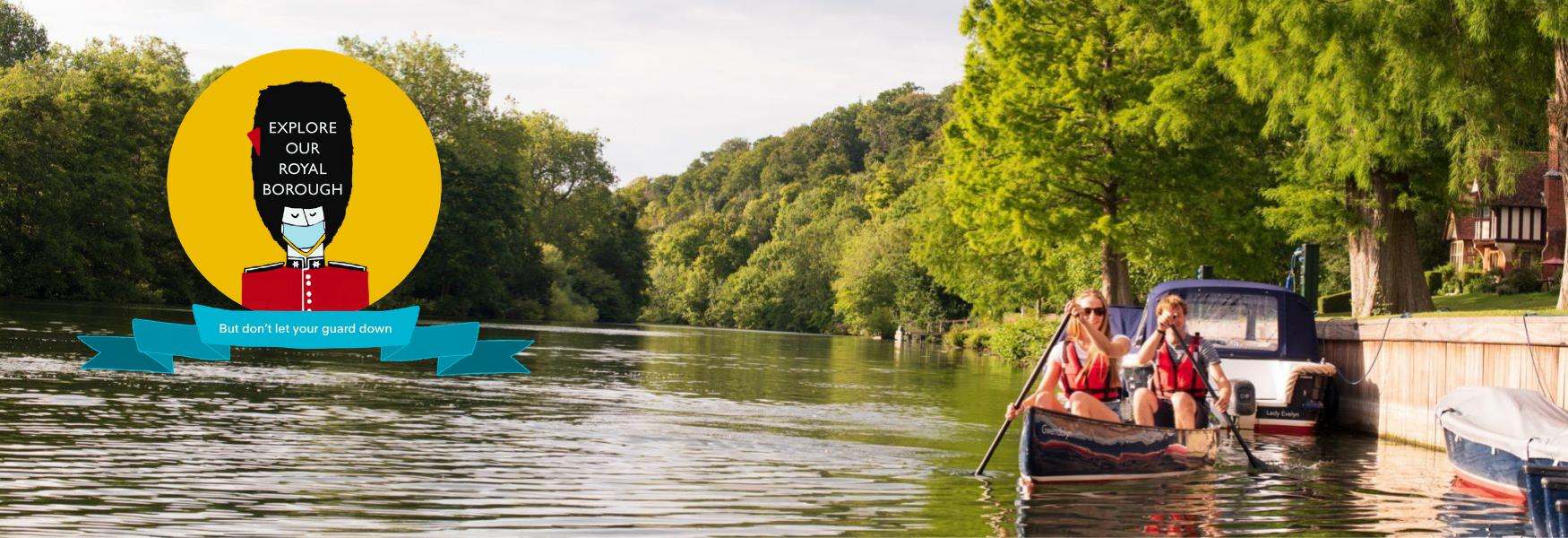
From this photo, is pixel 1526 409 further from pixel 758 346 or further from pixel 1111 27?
pixel 758 346

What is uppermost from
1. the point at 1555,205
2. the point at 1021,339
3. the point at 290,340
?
the point at 1555,205

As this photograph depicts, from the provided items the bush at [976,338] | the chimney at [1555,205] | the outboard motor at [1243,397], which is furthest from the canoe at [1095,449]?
the bush at [976,338]

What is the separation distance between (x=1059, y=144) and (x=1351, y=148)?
12335 mm

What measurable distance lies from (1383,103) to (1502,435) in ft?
45.5

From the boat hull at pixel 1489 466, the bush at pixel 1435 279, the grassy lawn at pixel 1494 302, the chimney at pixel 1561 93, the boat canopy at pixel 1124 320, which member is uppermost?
the chimney at pixel 1561 93

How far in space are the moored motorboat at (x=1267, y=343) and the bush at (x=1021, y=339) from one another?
23984mm

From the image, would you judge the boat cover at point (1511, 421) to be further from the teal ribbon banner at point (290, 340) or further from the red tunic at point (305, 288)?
the red tunic at point (305, 288)

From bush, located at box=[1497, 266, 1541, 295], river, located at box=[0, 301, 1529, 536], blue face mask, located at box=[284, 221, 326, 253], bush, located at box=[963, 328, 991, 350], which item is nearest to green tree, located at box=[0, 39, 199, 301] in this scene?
bush, located at box=[963, 328, 991, 350]

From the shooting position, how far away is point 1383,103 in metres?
28.0

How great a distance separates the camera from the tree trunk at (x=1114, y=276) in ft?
147

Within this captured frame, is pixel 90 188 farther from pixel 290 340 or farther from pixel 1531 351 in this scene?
pixel 1531 351

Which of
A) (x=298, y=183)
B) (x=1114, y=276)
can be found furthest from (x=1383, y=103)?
(x=298, y=183)

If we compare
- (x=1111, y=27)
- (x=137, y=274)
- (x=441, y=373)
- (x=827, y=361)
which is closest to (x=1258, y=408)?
(x=441, y=373)

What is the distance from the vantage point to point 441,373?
32.8m
